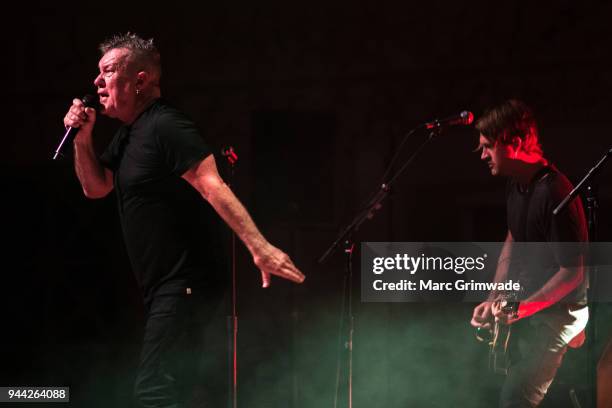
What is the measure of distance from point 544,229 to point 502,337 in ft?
1.60

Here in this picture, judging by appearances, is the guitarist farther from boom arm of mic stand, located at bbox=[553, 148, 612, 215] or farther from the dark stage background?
the dark stage background

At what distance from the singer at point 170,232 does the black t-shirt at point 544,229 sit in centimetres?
117

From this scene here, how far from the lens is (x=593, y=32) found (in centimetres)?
388

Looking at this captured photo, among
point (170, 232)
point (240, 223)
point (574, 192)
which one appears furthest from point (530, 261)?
point (170, 232)

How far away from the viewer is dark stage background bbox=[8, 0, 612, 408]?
156 inches

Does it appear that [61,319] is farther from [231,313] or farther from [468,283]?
[468,283]

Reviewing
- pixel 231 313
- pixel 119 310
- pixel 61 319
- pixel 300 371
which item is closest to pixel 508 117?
pixel 231 313

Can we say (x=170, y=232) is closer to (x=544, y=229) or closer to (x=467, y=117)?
(x=467, y=117)

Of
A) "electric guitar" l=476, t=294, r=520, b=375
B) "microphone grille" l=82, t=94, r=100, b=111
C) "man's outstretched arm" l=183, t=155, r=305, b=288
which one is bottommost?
"electric guitar" l=476, t=294, r=520, b=375

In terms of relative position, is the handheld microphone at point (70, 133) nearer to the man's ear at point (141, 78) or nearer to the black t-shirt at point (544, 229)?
the man's ear at point (141, 78)

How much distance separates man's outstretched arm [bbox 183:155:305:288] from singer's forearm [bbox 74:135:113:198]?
43 centimetres

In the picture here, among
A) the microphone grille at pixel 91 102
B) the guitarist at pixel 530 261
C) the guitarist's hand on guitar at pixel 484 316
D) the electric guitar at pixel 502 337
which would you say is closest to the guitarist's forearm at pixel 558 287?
the guitarist at pixel 530 261

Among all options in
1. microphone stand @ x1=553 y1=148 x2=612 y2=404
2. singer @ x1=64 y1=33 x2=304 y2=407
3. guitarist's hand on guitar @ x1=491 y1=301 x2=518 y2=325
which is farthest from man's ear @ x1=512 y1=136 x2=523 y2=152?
singer @ x1=64 y1=33 x2=304 y2=407

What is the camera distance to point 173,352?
2.33 m
